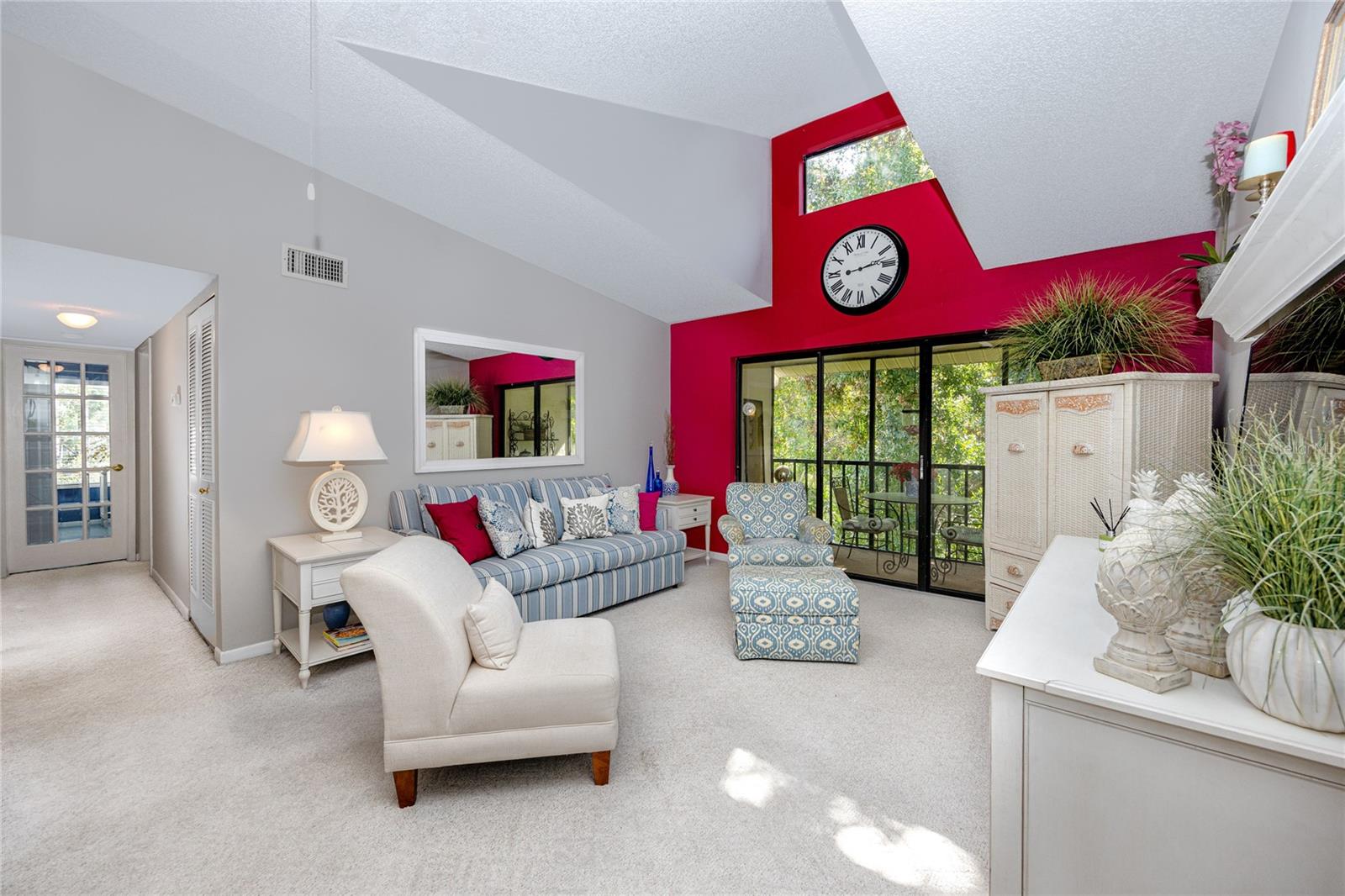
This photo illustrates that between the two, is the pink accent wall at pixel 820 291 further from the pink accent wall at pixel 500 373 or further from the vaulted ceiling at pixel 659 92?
the pink accent wall at pixel 500 373

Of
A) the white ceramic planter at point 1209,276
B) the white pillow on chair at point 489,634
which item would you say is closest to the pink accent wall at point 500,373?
the white pillow on chair at point 489,634

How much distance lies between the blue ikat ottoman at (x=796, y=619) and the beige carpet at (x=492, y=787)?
0.32ft

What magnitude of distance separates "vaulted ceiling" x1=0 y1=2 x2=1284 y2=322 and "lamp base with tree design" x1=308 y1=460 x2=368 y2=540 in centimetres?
186

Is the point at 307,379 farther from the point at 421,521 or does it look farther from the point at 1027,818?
the point at 1027,818

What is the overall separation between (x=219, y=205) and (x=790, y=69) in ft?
11.9

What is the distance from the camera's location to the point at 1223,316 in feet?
6.57

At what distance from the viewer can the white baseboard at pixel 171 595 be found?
3.73 metres

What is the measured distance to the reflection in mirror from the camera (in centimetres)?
105

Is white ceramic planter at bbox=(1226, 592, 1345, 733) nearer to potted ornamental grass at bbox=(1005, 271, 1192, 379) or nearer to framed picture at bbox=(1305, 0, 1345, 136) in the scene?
framed picture at bbox=(1305, 0, 1345, 136)

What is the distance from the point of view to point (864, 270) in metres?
4.51

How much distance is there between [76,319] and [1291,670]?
5.79 metres

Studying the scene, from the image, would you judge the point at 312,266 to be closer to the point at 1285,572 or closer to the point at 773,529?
the point at 773,529

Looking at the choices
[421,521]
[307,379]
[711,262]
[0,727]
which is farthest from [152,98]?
[711,262]

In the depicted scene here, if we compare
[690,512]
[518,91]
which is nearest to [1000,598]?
[690,512]
